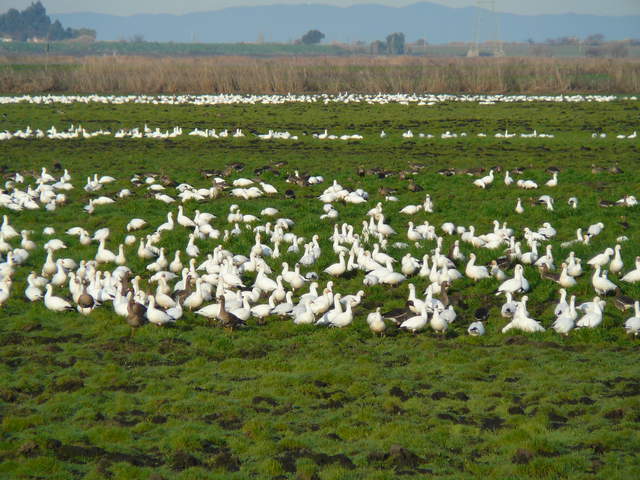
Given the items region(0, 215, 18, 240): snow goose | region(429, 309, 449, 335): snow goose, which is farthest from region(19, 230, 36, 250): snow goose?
region(429, 309, 449, 335): snow goose

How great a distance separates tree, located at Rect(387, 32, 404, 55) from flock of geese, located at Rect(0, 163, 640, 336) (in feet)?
504

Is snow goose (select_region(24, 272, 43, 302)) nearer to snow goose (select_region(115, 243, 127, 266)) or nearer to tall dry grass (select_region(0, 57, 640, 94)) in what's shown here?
snow goose (select_region(115, 243, 127, 266))

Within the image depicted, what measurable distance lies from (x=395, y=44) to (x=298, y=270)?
170 m

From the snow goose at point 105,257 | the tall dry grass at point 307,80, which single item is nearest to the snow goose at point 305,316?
the snow goose at point 105,257

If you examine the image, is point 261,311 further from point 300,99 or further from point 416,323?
point 300,99

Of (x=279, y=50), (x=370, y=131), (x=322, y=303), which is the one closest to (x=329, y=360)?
(x=322, y=303)

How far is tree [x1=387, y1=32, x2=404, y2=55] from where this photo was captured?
172 metres

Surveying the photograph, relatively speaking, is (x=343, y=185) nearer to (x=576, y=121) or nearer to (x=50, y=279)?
(x=50, y=279)

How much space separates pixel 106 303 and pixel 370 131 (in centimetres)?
2629

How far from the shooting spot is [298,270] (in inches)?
627

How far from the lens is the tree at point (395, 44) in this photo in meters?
172

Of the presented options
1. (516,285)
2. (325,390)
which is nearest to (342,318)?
(325,390)

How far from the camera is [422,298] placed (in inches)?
576

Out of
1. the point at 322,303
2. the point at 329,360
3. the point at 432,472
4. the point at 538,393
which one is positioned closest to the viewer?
the point at 432,472
